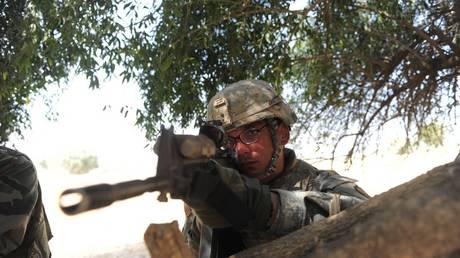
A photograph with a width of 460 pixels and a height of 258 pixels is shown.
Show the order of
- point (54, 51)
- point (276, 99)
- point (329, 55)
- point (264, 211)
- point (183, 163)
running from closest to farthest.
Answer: point (183, 163), point (264, 211), point (276, 99), point (54, 51), point (329, 55)

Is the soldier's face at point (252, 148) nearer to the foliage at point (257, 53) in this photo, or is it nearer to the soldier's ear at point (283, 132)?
the soldier's ear at point (283, 132)

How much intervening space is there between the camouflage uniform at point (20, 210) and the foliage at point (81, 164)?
39.5 m

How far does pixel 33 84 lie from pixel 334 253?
6.86m

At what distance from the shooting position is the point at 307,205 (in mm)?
2410

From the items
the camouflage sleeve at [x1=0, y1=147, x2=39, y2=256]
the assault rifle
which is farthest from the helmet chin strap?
the camouflage sleeve at [x1=0, y1=147, x2=39, y2=256]

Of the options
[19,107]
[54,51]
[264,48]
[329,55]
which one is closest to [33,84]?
[19,107]

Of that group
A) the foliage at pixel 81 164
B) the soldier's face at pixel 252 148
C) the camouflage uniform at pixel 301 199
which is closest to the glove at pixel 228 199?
the camouflage uniform at pixel 301 199

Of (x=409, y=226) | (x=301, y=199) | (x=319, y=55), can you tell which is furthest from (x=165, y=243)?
(x=319, y=55)

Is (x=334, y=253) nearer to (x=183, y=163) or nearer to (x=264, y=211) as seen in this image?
(x=183, y=163)

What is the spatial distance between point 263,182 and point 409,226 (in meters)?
1.58

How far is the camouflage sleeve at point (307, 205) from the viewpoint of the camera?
2.29m

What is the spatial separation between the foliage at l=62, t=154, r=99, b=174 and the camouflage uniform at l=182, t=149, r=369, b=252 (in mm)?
39759

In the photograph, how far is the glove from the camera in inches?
72.6

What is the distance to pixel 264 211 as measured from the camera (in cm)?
219
